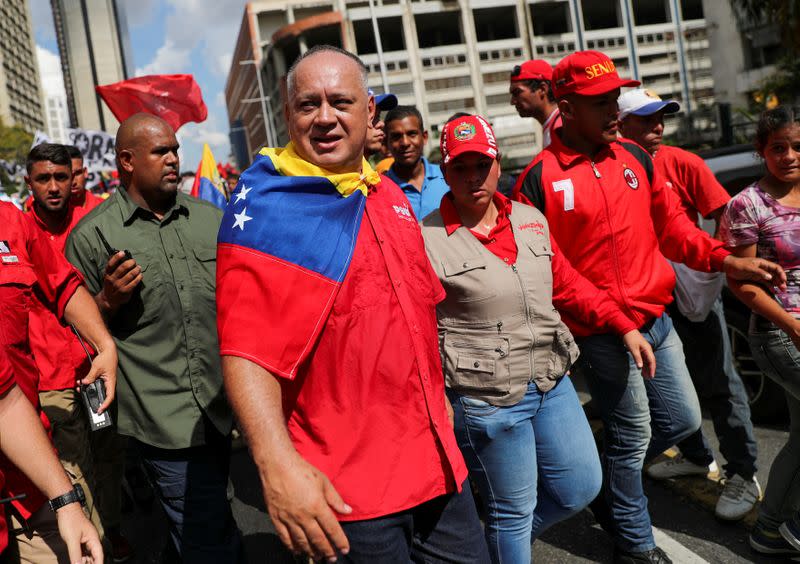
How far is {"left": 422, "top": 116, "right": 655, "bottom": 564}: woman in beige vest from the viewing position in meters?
2.77

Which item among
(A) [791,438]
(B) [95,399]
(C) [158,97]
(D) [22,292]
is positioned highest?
(C) [158,97]

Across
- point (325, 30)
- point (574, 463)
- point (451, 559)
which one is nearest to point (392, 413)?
point (451, 559)

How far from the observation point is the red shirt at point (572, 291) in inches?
116

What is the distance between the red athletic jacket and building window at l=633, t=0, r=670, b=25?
8037 cm

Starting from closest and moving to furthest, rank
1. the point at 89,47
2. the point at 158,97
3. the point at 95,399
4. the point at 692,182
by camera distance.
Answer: the point at 95,399 → the point at 692,182 → the point at 158,97 → the point at 89,47

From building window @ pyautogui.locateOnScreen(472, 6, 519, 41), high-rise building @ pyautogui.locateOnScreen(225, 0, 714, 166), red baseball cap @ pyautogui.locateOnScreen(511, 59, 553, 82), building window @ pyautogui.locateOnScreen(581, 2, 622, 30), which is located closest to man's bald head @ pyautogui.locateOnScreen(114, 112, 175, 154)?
red baseball cap @ pyautogui.locateOnScreen(511, 59, 553, 82)

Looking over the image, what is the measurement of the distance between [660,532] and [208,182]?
16.9ft

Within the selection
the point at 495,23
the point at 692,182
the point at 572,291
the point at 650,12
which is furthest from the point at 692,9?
the point at 572,291

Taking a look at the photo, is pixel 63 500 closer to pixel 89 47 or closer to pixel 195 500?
pixel 195 500

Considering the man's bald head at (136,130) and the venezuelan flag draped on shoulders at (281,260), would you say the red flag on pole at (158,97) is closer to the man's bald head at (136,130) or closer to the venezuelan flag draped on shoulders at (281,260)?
the man's bald head at (136,130)

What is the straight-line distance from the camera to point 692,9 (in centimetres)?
7881

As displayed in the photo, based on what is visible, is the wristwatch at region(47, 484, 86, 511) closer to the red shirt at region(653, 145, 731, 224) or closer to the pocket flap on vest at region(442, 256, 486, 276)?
the pocket flap on vest at region(442, 256, 486, 276)

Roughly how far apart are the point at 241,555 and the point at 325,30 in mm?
75391

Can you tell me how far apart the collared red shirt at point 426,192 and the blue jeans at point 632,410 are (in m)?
1.88
